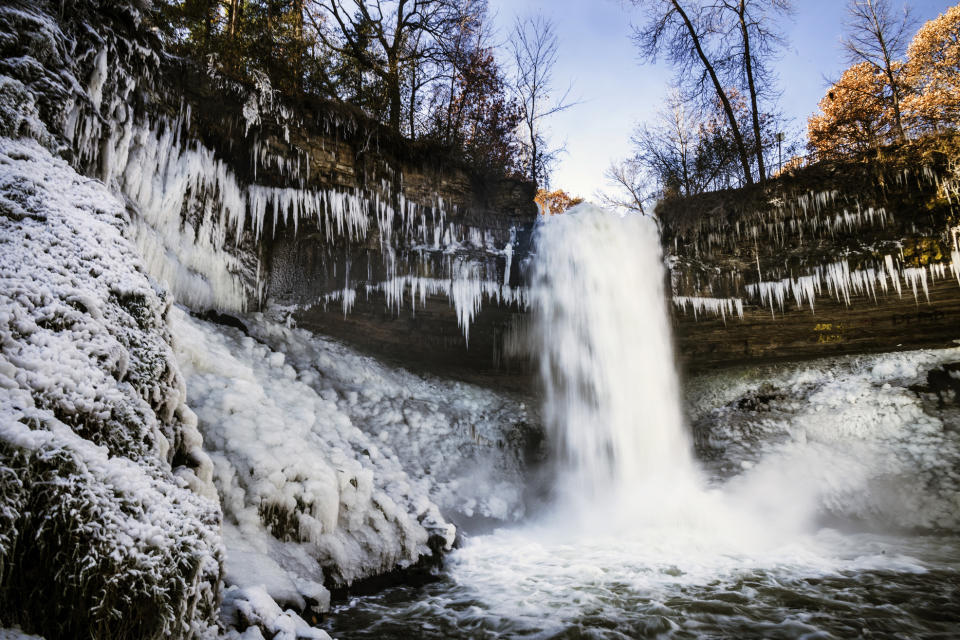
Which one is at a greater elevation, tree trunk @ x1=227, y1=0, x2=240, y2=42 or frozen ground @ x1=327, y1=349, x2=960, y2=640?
tree trunk @ x1=227, y1=0, x2=240, y2=42

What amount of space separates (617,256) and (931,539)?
654cm

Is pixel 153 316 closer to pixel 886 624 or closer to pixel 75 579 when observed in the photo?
pixel 75 579

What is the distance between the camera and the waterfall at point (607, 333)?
391 inches

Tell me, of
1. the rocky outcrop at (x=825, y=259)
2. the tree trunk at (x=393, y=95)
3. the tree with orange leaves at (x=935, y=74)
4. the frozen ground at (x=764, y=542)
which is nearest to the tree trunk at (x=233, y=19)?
the tree trunk at (x=393, y=95)

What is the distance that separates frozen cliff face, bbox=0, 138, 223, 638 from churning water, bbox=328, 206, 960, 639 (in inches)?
76.5

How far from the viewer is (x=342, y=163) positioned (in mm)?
8445

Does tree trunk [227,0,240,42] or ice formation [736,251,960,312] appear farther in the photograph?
tree trunk [227,0,240,42]

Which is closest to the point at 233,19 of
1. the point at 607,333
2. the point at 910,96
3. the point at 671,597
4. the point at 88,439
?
the point at 607,333

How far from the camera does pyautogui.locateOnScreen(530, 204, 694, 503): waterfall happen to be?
9.94 meters

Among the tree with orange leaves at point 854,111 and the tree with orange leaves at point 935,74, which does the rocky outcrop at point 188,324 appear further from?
the tree with orange leaves at point 854,111

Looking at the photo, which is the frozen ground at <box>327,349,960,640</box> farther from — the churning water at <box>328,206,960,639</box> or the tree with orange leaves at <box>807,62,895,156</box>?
the tree with orange leaves at <box>807,62,895,156</box>

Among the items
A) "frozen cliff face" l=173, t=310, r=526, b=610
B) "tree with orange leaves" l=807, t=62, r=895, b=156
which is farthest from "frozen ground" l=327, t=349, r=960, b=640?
"tree with orange leaves" l=807, t=62, r=895, b=156

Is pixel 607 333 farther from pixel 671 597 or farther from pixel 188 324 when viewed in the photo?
pixel 188 324

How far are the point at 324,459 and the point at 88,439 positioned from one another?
10.9 ft
